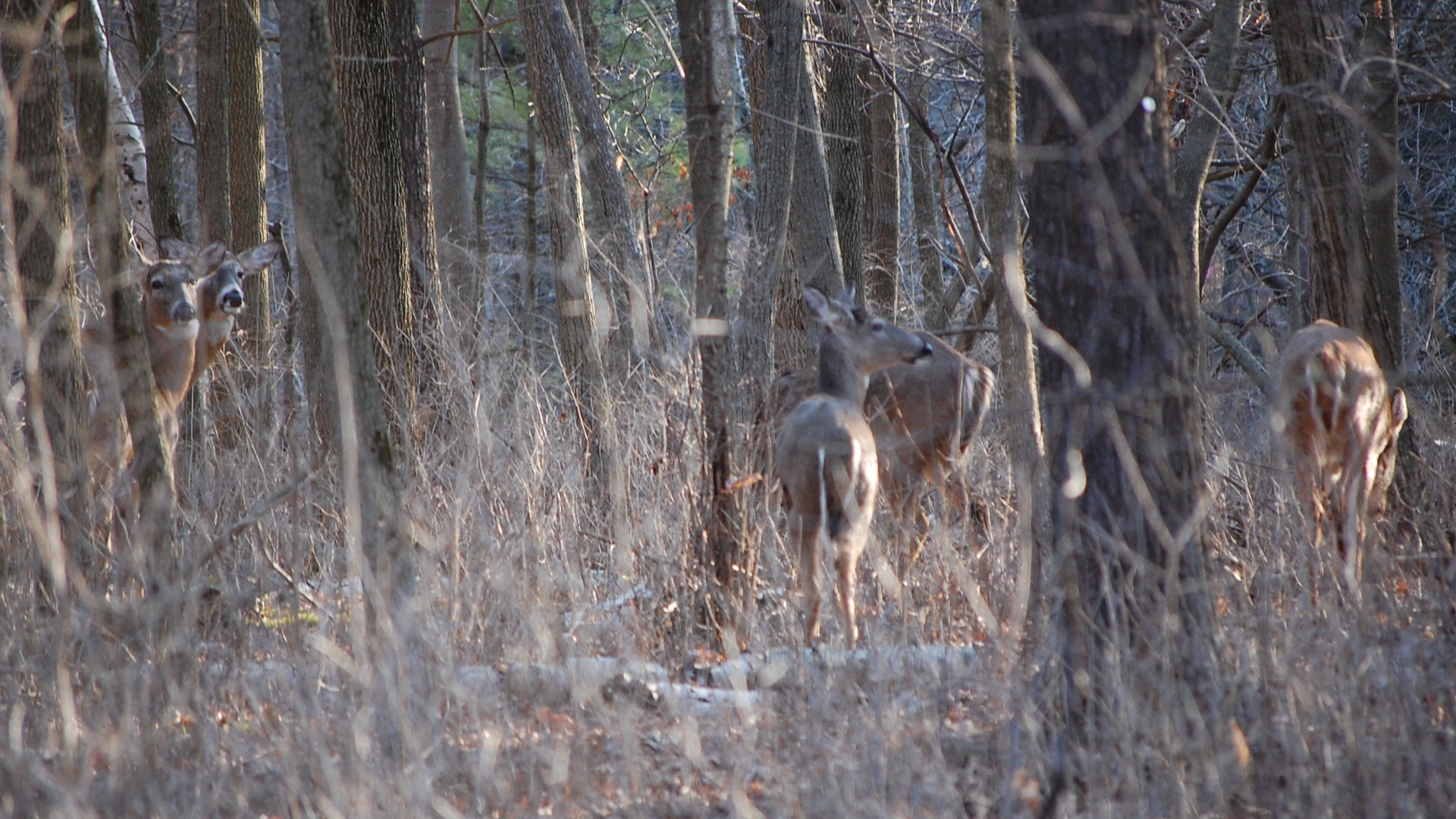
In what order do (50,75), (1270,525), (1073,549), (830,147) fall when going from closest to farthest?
(1073,549), (50,75), (1270,525), (830,147)

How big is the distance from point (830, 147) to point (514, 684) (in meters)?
7.32

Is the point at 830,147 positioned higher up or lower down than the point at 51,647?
higher up

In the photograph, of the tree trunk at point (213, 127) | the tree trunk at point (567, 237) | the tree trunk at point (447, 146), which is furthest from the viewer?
the tree trunk at point (447, 146)

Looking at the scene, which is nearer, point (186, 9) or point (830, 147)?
point (830, 147)

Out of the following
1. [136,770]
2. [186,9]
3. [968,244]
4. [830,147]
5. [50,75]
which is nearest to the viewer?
[136,770]

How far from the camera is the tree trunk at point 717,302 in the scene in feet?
19.0

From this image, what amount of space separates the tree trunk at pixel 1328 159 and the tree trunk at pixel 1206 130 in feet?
0.76

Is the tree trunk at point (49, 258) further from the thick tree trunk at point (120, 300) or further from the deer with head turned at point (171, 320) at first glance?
the deer with head turned at point (171, 320)

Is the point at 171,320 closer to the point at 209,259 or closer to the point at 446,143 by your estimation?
the point at 209,259

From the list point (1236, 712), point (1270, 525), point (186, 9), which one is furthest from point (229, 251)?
point (1236, 712)

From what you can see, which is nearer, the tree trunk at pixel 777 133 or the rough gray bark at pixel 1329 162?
the rough gray bark at pixel 1329 162

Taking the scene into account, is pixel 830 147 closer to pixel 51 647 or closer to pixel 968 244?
pixel 968 244

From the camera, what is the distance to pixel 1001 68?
6109 mm

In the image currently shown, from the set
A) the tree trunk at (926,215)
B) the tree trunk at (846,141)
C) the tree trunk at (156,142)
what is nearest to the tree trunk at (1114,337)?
the tree trunk at (846,141)
